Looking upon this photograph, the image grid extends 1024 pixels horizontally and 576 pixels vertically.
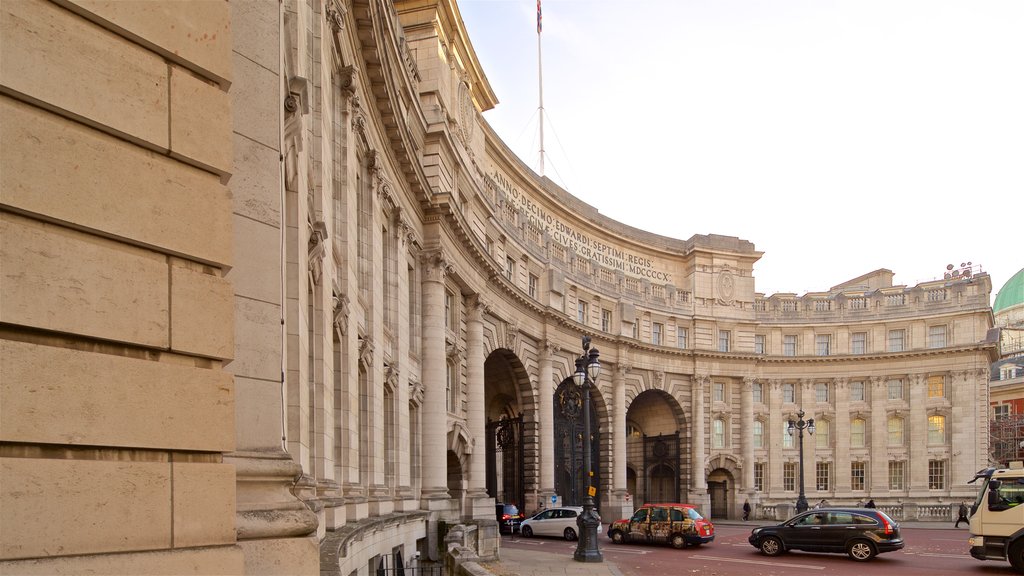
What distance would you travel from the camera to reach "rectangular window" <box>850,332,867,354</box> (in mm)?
59469

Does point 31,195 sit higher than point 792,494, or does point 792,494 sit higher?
point 31,195

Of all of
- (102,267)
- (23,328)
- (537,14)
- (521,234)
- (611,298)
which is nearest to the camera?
(23,328)

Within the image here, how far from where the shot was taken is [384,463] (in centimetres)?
2120

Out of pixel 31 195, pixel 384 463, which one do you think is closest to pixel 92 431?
pixel 31 195

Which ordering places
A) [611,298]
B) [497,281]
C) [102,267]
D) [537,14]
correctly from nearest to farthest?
[102,267] < [497,281] < [537,14] < [611,298]

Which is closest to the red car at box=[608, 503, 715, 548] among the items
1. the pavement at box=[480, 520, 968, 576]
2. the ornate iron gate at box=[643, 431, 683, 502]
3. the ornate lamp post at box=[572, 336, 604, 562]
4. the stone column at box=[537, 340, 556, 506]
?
the pavement at box=[480, 520, 968, 576]

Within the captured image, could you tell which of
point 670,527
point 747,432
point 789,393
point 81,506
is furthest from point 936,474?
point 81,506

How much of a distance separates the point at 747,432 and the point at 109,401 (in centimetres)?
5666

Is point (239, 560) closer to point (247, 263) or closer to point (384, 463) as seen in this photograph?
point (247, 263)

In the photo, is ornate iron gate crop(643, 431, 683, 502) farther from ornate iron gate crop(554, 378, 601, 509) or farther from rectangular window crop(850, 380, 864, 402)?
rectangular window crop(850, 380, 864, 402)

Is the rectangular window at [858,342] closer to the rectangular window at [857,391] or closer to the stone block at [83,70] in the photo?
the rectangular window at [857,391]

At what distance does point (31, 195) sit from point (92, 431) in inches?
46.3

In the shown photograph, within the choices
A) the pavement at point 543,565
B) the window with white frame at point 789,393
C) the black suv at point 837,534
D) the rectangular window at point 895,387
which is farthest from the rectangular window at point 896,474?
the pavement at point 543,565

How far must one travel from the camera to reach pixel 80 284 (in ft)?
13.1
